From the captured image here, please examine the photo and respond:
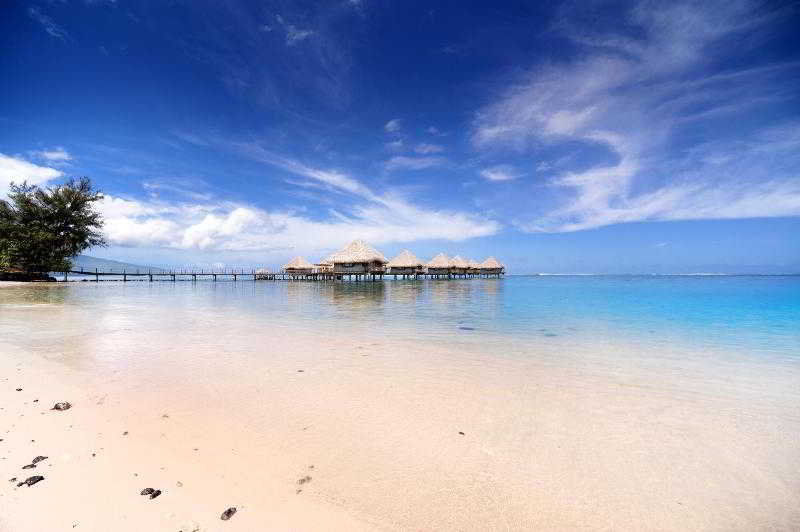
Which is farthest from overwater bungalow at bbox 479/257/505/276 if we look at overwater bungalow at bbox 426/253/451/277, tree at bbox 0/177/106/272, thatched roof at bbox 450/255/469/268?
tree at bbox 0/177/106/272

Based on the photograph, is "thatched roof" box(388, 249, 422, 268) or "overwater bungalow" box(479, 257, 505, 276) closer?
"thatched roof" box(388, 249, 422, 268)

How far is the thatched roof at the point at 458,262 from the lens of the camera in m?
56.2

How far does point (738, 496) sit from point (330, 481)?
2.63 metres

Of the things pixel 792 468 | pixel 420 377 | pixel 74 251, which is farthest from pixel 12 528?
pixel 74 251

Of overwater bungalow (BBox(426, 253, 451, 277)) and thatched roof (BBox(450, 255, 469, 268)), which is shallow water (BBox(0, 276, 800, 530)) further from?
thatched roof (BBox(450, 255, 469, 268))

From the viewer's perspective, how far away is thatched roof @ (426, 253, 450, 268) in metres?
53.2

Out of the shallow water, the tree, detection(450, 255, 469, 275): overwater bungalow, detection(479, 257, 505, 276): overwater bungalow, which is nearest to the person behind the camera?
the shallow water

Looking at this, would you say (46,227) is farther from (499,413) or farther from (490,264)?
(490,264)

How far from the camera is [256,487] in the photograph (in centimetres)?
216

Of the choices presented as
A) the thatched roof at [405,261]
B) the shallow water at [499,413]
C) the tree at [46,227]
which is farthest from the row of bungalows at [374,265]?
the shallow water at [499,413]

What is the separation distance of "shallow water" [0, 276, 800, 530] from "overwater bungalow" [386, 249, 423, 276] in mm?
40898

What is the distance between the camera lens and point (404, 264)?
49.1m

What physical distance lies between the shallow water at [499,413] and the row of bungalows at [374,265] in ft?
102

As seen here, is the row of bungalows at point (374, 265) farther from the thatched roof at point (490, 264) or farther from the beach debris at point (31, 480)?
the beach debris at point (31, 480)
